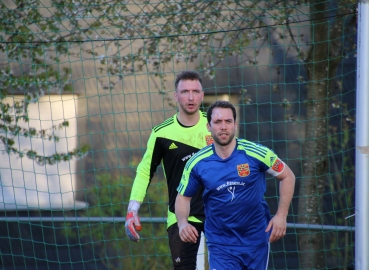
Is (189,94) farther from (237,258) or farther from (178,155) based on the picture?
(237,258)

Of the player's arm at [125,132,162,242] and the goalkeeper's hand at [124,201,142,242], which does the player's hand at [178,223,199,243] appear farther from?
the player's arm at [125,132,162,242]

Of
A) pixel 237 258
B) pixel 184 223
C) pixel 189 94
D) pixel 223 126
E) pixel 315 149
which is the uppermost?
pixel 189 94

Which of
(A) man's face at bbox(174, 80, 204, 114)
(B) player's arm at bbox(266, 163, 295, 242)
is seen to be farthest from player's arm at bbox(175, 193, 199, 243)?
(A) man's face at bbox(174, 80, 204, 114)

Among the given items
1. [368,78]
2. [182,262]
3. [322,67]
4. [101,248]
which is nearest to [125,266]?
[101,248]

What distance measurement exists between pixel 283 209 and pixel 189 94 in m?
1.17

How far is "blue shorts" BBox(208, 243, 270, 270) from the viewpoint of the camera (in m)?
3.93

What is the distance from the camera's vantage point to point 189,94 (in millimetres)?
4441

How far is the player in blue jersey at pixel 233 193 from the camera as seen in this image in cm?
386

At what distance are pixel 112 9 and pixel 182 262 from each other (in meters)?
3.04

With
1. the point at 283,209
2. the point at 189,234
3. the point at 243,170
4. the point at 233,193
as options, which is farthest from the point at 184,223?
the point at 283,209

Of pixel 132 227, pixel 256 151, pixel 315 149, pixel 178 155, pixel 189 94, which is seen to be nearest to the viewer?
pixel 256 151

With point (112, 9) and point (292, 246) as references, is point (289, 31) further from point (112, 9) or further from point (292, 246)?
point (292, 246)

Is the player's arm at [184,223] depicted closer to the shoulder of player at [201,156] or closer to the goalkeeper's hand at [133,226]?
the shoulder of player at [201,156]

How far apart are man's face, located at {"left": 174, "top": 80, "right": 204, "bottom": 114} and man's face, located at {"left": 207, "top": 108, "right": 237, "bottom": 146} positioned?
59 centimetres
